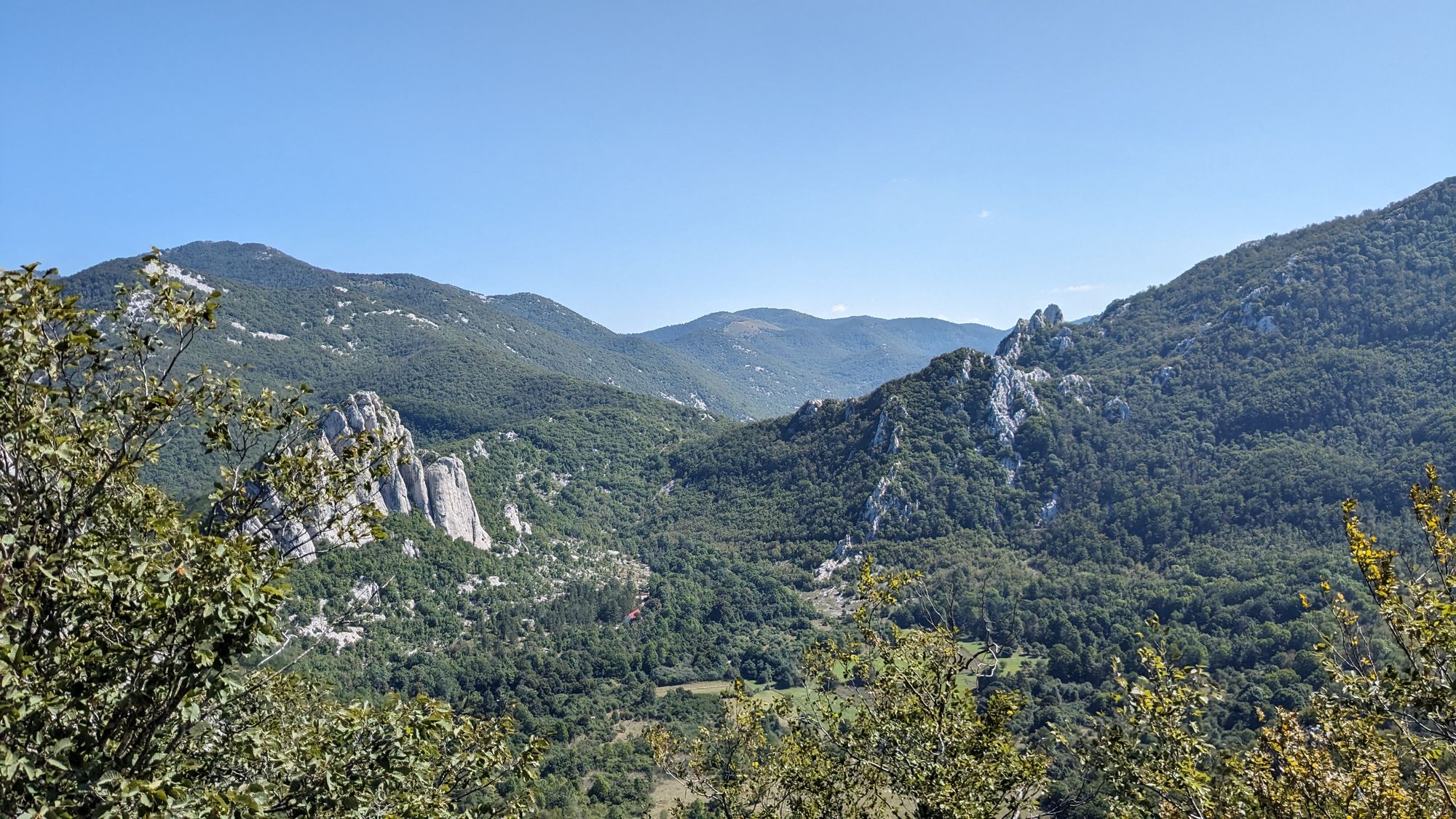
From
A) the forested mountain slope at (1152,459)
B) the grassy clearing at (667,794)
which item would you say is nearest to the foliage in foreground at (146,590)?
the grassy clearing at (667,794)

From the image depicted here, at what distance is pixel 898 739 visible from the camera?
49.4 feet

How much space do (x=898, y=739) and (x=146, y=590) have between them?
13.9 m

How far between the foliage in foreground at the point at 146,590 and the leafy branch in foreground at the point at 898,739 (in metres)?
8.35

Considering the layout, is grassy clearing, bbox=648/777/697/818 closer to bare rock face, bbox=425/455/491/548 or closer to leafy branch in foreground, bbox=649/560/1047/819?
leafy branch in foreground, bbox=649/560/1047/819

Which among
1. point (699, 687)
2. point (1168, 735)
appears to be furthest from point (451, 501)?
point (1168, 735)

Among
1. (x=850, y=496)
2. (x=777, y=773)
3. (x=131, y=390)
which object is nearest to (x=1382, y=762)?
(x=777, y=773)

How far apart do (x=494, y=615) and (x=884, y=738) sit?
105529 millimetres

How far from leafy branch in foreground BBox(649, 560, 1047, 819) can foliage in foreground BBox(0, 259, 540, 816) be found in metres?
8.35

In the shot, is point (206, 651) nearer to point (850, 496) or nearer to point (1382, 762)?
point (1382, 762)

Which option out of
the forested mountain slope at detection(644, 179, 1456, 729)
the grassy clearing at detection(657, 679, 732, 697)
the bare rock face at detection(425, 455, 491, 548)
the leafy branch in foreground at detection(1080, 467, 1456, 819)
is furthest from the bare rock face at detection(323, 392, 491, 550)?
the leafy branch in foreground at detection(1080, 467, 1456, 819)

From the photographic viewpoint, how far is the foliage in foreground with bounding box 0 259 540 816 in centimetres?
623

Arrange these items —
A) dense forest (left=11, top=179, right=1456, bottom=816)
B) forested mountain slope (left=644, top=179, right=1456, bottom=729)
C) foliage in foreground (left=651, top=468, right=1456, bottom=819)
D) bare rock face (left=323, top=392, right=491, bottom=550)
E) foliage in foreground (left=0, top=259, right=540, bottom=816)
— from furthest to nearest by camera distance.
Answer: forested mountain slope (left=644, top=179, right=1456, bottom=729)
bare rock face (left=323, top=392, right=491, bottom=550)
dense forest (left=11, top=179, right=1456, bottom=816)
foliage in foreground (left=651, top=468, right=1456, bottom=819)
foliage in foreground (left=0, top=259, right=540, bottom=816)

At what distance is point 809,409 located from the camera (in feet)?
609

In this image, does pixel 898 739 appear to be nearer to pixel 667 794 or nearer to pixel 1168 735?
pixel 1168 735
